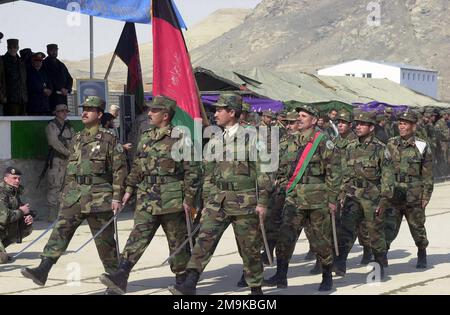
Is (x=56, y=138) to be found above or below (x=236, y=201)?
above

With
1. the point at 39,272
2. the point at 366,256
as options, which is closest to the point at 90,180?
the point at 39,272

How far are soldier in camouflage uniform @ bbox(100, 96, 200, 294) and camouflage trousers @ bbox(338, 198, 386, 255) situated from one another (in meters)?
2.22

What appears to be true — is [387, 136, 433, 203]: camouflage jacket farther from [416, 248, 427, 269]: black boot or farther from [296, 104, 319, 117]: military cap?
[296, 104, 319, 117]: military cap

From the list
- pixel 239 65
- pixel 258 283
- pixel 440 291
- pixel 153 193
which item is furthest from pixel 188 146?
pixel 239 65

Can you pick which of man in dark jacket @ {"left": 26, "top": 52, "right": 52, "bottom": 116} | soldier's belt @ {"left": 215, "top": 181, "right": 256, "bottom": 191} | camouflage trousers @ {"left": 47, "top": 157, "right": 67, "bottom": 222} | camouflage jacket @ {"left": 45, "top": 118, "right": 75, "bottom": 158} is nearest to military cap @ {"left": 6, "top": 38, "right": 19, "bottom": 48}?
man in dark jacket @ {"left": 26, "top": 52, "right": 52, "bottom": 116}

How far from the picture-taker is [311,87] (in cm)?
2697

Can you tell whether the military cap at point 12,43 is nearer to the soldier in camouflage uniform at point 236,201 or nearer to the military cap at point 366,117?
the military cap at point 366,117

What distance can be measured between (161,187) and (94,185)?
2.34ft

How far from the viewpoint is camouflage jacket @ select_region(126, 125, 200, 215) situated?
9.53m

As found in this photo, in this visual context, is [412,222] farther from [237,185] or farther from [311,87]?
[311,87]

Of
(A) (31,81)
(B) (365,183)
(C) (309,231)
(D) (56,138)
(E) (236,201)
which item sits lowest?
(C) (309,231)

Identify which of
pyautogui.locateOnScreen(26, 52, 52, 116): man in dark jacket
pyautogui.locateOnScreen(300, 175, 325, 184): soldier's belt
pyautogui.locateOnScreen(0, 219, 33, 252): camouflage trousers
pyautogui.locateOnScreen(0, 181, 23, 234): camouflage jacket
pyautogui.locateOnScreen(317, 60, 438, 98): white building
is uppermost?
pyautogui.locateOnScreen(317, 60, 438, 98): white building

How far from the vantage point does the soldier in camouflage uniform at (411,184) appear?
11.9m
